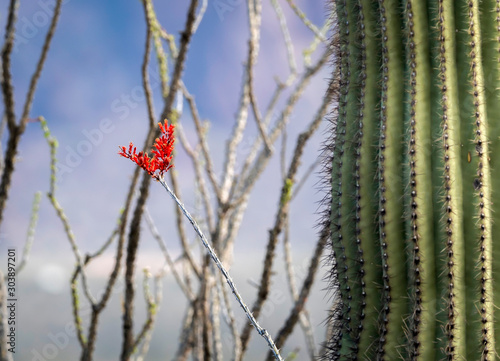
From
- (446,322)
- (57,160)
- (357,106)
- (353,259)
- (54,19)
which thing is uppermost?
(54,19)

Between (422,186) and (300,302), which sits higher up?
(422,186)

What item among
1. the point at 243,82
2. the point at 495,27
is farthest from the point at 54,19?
the point at 495,27

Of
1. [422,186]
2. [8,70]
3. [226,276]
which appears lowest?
[226,276]

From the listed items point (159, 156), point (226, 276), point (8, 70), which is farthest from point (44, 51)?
point (226, 276)

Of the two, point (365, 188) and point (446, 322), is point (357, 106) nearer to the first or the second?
point (365, 188)

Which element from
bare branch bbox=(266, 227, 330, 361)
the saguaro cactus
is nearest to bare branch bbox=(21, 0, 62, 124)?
bare branch bbox=(266, 227, 330, 361)

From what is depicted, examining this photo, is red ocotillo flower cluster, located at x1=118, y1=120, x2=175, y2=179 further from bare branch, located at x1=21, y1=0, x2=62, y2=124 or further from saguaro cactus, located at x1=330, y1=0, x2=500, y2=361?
bare branch, located at x1=21, y1=0, x2=62, y2=124

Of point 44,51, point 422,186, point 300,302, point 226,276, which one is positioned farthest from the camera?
point 44,51

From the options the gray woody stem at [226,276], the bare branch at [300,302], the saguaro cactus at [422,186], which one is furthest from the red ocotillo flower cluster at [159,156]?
the bare branch at [300,302]

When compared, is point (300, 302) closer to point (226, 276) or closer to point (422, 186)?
point (422, 186)
